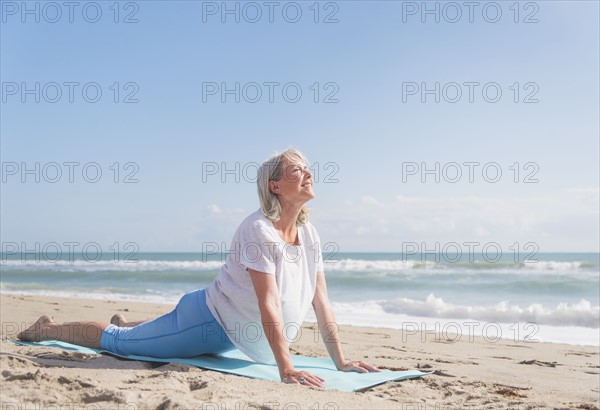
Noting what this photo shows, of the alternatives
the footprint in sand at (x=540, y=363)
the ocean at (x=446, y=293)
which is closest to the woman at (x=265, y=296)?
the footprint in sand at (x=540, y=363)

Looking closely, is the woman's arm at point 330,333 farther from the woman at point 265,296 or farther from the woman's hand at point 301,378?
the woman's hand at point 301,378

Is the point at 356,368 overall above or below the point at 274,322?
below

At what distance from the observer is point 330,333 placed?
385 centimetres

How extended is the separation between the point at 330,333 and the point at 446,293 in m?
13.1

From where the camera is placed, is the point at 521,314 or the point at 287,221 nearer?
the point at 287,221

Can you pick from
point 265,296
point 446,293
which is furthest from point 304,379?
point 446,293

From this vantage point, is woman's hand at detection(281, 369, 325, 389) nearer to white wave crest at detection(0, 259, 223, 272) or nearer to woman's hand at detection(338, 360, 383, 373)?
woman's hand at detection(338, 360, 383, 373)

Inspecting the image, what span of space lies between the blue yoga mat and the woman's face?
43.6 inches

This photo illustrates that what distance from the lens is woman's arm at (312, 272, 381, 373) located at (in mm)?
3828

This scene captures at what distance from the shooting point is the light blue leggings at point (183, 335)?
12.1ft

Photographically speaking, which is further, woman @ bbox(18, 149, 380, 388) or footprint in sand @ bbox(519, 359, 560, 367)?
footprint in sand @ bbox(519, 359, 560, 367)

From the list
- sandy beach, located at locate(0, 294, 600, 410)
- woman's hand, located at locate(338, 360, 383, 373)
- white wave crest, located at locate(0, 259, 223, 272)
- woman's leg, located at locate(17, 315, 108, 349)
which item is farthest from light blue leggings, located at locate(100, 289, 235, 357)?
white wave crest, located at locate(0, 259, 223, 272)

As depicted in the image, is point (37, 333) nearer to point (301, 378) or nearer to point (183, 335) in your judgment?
point (183, 335)

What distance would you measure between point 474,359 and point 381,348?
918 millimetres
